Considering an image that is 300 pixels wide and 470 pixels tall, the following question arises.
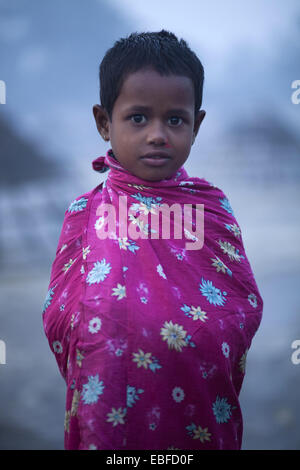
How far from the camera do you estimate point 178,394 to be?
105 cm

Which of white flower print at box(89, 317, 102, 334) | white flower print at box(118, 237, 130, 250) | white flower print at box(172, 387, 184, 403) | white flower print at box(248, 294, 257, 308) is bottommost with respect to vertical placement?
white flower print at box(172, 387, 184, 403)

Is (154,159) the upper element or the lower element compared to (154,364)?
upper

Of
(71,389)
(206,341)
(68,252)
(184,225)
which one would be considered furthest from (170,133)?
(71,389)

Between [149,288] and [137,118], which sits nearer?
[149,288]

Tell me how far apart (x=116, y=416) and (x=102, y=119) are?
2.52 feet

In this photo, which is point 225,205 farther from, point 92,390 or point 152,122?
point 92,390

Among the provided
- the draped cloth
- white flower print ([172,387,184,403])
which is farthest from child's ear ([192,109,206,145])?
white flower print ([172,387,184,403])

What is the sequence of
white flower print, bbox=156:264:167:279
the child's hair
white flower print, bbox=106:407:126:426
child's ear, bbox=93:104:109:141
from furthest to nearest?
child's ear, bbox=93:104:109:141 → the child's hair → white flower print, bbox=156:264:167:279 → white flower print, bbox=106:407:126:426

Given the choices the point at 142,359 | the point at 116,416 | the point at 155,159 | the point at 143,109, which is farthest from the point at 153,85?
the point at 116,416

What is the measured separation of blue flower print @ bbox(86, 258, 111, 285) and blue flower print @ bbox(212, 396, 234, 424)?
1.26 feet

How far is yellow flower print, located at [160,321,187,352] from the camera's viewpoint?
3.44 ft

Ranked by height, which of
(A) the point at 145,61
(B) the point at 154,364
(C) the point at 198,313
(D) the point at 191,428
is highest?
(A) the point at 145,61

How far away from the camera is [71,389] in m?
1.08

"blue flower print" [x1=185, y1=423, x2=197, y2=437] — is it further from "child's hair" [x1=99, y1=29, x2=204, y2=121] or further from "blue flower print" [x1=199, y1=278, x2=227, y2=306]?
"child's hair" [x1=99, y1=29, x2=204, y2=121]
